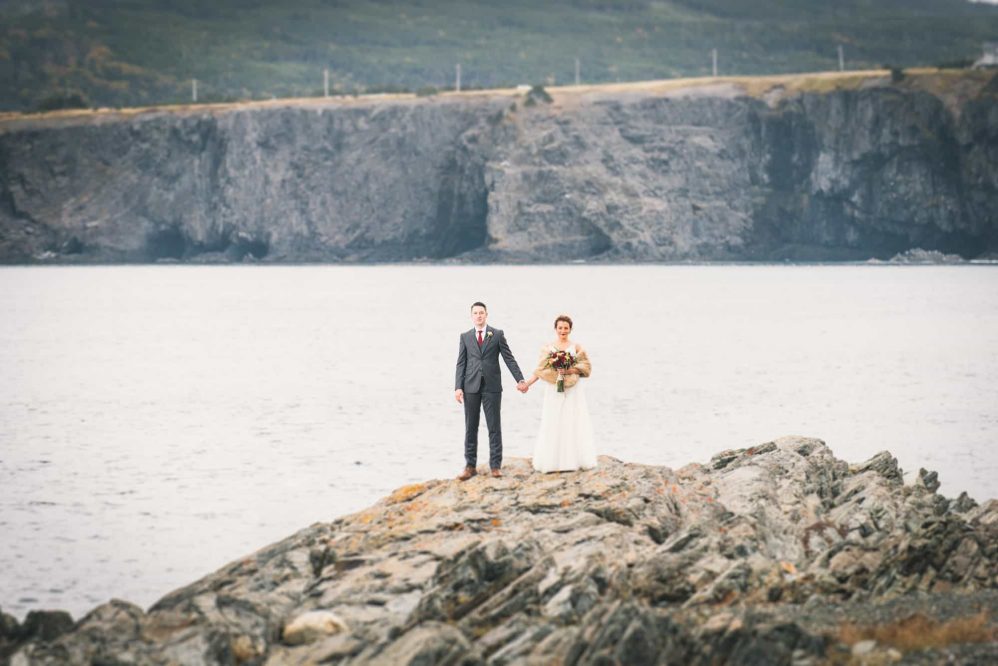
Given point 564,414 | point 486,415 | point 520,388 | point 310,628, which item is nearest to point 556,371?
point 564,414

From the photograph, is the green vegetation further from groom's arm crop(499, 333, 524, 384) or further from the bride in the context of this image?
groom's arm crop(499, 333, 524, 384)

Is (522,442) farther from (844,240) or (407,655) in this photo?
(844,240)

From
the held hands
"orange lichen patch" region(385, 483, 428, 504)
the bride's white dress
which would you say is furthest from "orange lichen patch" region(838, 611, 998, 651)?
"orange lichen patch" region(385, 483, 428, 504)

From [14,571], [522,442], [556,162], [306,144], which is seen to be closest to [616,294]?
[556,162]

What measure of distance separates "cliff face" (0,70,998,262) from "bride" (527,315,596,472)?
536ft

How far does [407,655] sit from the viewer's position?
15.3 metres

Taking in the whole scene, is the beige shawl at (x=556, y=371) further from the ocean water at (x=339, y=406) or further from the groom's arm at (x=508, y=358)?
the ocean water at (x=339, y=406)

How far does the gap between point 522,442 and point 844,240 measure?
158693 mm

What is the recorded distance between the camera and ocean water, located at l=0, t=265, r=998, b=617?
27891 mm

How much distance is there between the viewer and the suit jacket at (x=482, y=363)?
21.7m

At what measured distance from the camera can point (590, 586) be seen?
56.3ft

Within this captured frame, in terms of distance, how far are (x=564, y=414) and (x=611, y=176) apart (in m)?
167

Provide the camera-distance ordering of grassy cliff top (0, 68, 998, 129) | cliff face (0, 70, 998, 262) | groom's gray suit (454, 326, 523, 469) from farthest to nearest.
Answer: cliff face (0, 70, 998, 262) → grassy cliff top (0, 68, 998, 129) → groom's gray suit (454, 326, 523, 469)

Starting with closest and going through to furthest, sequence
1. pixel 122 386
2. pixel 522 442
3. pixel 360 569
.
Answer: pixel 360 569
pixel 522 442
pixel 122 386
